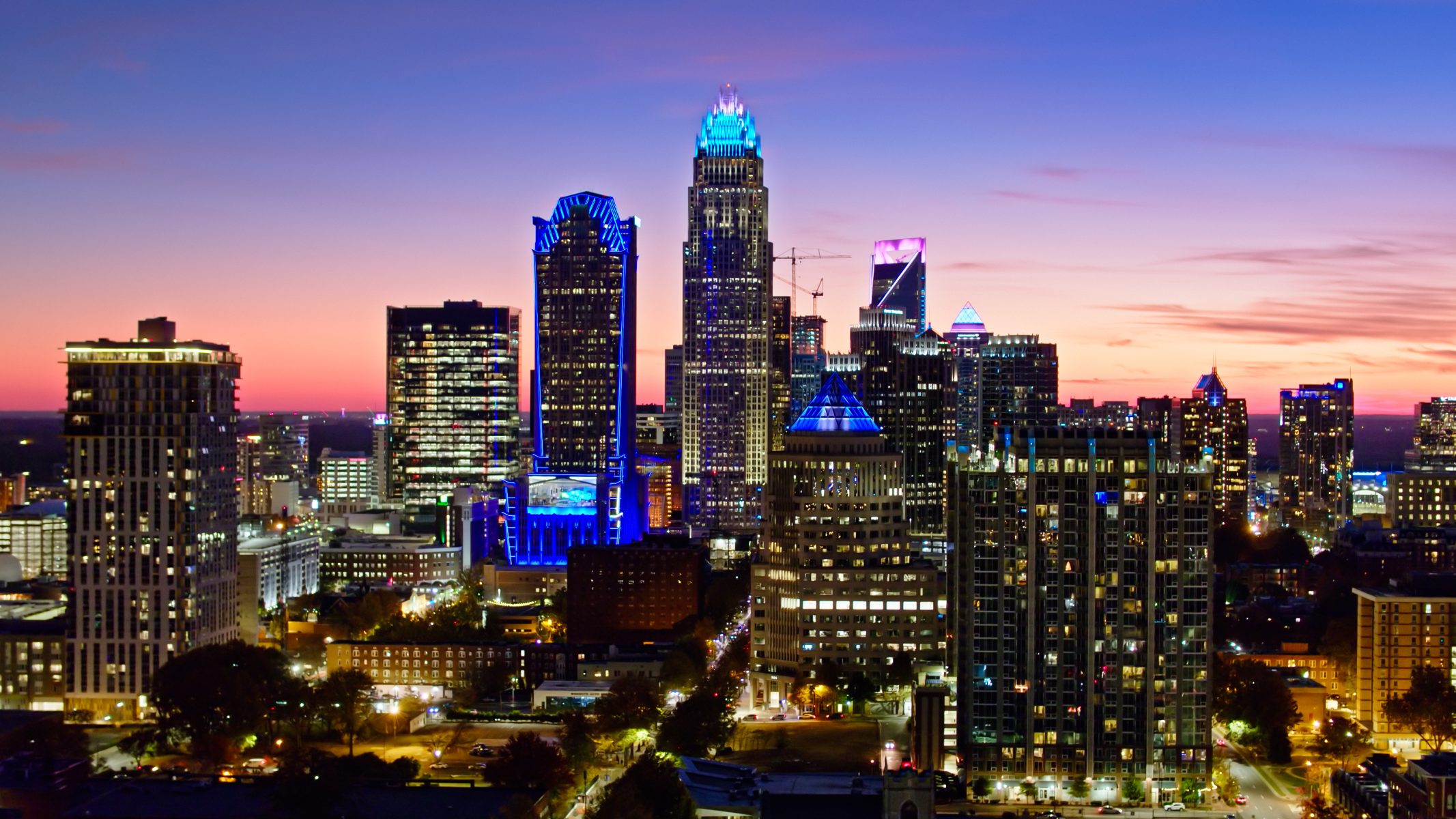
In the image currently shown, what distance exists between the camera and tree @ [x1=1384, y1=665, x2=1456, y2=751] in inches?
4040

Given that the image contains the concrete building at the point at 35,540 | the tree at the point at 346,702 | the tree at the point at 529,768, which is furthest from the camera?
the concrete building at the point at 35,540

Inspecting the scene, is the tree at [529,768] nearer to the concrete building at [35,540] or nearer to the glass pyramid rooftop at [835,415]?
the glass pyramid rooftop at [835,415]

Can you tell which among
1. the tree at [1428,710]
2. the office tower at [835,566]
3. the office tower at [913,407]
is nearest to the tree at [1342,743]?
the tree at [1428,710]

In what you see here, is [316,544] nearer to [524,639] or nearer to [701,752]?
[524,639]

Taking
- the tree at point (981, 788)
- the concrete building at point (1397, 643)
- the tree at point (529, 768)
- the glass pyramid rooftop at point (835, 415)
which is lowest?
the tree at point (981, 788)

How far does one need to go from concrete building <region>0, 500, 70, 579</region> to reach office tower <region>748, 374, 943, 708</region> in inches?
3232

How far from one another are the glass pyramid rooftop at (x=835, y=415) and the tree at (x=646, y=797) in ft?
146

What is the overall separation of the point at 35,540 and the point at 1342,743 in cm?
12616

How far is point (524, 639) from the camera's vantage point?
467 feet

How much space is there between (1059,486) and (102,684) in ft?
200

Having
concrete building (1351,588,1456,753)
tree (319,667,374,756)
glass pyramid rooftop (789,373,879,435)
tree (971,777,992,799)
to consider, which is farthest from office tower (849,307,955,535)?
tree (971,777,992,799)

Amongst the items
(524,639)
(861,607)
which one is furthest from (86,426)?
(861,607)

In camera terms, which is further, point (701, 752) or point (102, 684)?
point (102, 684)

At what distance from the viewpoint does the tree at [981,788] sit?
92.2 meters
